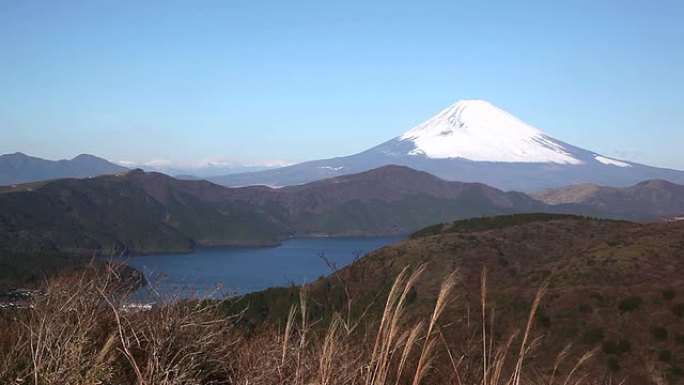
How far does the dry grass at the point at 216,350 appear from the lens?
2.93m

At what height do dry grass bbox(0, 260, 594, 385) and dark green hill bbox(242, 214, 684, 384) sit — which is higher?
dry grass bbox(0, 260, 594, 385)

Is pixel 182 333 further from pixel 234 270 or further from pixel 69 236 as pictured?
pixel 69 236

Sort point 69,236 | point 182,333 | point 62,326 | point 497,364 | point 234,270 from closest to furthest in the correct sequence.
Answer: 1. point 497,364
2. point 62,326
3. point 182,333
4. point 234,270
5. point 69,236

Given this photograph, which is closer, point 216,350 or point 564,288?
point 216,350

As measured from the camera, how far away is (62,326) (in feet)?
15.2

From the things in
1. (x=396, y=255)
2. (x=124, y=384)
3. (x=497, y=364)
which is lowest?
(x=396, y=255)

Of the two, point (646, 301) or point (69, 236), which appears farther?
point (69, 236)

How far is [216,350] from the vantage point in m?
5.59

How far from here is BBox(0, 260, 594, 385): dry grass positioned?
293cm

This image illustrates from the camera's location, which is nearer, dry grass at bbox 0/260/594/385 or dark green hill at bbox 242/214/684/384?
dry grass at bbox 0/260/594/385

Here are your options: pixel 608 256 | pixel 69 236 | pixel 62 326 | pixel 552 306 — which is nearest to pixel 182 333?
pixel 62 326

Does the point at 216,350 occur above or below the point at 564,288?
→ above

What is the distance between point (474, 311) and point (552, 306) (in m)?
5.49

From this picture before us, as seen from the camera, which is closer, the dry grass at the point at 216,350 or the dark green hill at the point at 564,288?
the dry grass at the point at 216,350
